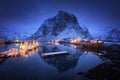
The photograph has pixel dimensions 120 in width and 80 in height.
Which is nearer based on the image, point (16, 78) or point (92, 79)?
point (92, 79)

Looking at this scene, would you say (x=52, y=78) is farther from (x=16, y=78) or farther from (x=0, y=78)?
(x=0, y=78)

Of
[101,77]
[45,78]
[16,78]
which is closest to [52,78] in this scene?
[45,78]

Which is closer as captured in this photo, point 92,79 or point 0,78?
point 92,79

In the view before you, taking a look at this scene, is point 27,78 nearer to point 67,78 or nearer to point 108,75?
point 67,78

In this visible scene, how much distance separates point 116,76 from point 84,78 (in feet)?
14.4

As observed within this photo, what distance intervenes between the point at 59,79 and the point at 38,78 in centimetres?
300

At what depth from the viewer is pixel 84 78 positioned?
18969 mm

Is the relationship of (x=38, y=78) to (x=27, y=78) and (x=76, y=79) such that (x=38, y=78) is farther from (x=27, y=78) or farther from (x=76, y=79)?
(x=76, y=79)

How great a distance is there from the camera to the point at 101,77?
18.8 m

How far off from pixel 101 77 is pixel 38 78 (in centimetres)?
878

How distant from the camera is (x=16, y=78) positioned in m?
19.8

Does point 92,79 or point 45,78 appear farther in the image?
point 45,78

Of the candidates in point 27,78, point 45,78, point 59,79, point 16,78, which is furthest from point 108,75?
point 16,78

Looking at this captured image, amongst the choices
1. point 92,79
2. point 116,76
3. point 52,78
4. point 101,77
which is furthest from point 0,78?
point 116,76
